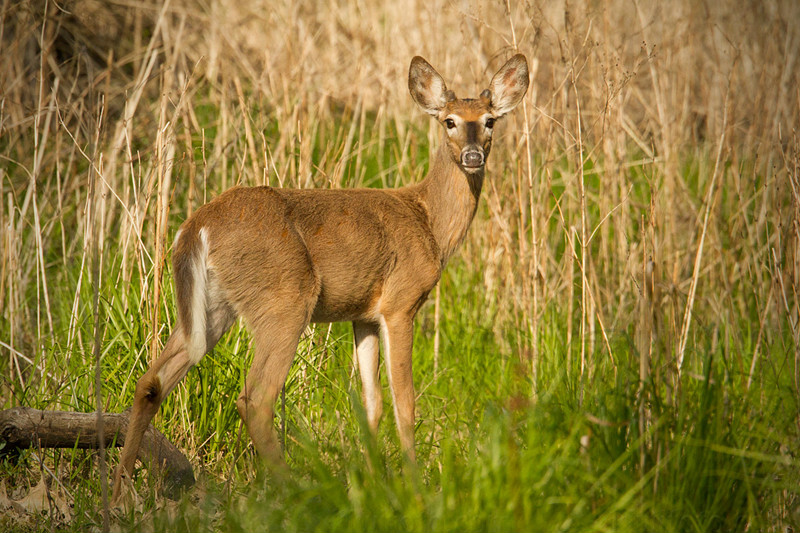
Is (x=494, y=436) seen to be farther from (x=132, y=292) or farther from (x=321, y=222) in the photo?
(x=132, y=292)

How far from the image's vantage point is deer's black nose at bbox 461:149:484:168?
3.97m

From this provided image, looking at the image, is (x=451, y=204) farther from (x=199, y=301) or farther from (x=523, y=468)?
(x=523, y=468)

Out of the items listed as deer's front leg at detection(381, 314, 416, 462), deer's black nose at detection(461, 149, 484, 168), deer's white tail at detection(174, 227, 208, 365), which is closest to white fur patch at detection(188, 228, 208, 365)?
deer's white tail at detection(174, 227, 208, 365)

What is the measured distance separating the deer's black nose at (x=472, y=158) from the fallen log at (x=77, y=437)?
1767 millimetres

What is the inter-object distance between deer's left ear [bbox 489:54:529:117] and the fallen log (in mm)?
2256

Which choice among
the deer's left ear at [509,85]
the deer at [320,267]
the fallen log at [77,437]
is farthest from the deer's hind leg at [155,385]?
the deer's left ear at [509,85]

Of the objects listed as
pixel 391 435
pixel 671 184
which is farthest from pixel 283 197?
pixel 671 184

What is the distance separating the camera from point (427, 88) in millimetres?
4535

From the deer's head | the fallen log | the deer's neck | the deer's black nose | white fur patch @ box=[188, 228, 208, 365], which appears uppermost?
the deer's head

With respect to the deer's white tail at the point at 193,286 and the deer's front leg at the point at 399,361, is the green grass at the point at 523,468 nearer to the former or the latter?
the deer's front leg at the point at 399,361

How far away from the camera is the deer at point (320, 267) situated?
3.47m

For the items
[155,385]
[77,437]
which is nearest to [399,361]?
[155,385]

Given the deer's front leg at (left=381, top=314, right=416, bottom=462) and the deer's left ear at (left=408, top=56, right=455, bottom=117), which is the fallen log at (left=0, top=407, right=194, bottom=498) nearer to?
the deer's front leg at (left=381, top=314, right=416, bottom=462)

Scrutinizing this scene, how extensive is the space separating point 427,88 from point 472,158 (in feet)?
2.41
